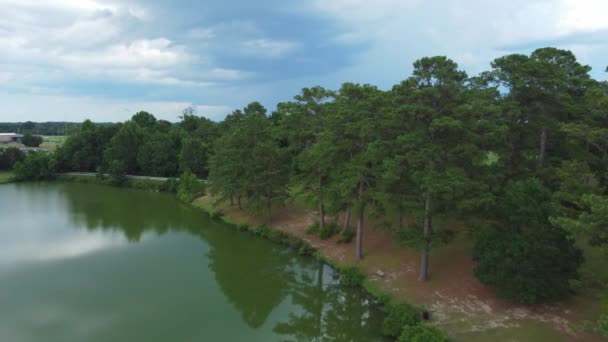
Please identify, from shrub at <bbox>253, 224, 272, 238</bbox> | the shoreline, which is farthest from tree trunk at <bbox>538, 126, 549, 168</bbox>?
shrub at <bbox>253, 224, 272, 238</bbox>

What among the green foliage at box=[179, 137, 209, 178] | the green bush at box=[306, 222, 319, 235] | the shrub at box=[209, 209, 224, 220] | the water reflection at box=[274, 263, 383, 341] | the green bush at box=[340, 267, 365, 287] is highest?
the green foliage at box=[179, 137, 209, 178]

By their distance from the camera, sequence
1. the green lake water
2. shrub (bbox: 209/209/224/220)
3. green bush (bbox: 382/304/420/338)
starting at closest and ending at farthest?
green bush (bbox: 382/304/420/338) < the green lake water < shrub (bbox: 209/209/224/220)

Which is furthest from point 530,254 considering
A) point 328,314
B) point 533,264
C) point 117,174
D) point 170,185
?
point 117,174

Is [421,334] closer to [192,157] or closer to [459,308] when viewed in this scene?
[459,308]

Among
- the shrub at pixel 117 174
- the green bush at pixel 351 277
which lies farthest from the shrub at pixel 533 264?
the shrub at pixel 117 174

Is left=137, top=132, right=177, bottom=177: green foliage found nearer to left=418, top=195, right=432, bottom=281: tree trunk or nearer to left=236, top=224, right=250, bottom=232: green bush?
left=236, top=224, right=250, bottom=232: green bush

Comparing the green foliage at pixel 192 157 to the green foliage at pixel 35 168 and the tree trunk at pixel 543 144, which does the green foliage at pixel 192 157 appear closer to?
the green foliage at pixel 35 168

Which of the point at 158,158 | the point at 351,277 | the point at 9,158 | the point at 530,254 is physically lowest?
the point at 351,277
